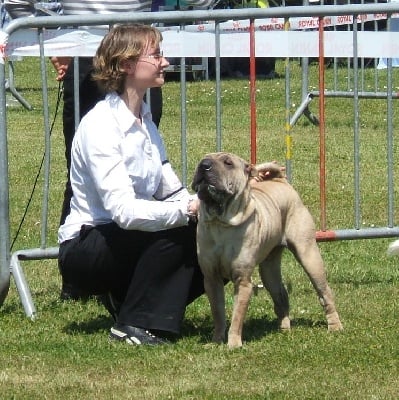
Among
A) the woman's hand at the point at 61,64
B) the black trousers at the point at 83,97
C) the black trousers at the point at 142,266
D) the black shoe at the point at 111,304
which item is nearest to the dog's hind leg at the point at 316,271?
the black trousers at the point at 142,266

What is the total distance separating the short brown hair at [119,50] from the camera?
17.9ft

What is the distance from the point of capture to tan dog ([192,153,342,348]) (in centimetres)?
517

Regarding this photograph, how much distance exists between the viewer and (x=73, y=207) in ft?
18.6

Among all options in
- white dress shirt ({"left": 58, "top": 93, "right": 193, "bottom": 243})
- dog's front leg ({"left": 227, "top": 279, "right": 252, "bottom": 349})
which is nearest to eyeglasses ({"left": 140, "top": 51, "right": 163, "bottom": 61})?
white dress shirt ({"left": 58, "top": 93, "right": 193, "bottom": 243})

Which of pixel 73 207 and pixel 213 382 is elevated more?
pixel 73 207

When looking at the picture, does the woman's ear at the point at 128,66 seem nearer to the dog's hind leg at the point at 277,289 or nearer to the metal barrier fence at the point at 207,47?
the metal barrier fence at the point at 207,47

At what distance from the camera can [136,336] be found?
218 inches

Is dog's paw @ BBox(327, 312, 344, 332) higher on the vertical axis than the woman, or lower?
lower

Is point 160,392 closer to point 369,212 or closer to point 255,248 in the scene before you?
point 255,248

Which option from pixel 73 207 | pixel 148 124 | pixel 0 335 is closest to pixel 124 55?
pixel 148 124

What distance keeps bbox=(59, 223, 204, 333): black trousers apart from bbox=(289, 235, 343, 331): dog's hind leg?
0.48 metres

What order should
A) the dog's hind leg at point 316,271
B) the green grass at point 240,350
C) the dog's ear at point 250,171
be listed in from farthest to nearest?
the dog's hind leg at point 316,271, the dog's ear at point 250,171, the green grass at point 240,350

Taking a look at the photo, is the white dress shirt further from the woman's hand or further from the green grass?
the woman's hand

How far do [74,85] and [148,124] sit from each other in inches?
35.5
